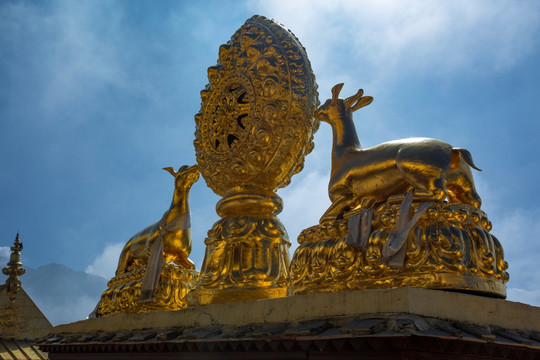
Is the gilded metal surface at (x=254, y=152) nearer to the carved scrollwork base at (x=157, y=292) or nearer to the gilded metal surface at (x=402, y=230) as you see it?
the carved scrollwork base at (x=157, y=292)

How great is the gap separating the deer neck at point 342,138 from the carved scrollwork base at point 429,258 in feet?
1.98

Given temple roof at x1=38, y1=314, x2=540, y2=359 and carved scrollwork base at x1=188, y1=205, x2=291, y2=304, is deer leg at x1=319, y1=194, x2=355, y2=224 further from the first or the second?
temple roof at x1=38, y1=314, x2=540, y2=359

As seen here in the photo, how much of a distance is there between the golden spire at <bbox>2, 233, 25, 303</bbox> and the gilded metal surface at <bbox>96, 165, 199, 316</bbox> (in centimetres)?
281

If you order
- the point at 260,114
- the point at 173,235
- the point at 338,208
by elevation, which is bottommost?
the point at 338,208

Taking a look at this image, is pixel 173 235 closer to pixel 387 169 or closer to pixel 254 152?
pixel 254 152

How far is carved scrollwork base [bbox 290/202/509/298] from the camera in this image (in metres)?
2.78

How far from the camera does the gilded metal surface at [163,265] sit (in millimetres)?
4531

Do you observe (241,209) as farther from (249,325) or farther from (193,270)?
(249,325)

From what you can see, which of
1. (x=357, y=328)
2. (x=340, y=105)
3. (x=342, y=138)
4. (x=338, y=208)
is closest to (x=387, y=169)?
(x=338, y=208)

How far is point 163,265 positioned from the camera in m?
4.65

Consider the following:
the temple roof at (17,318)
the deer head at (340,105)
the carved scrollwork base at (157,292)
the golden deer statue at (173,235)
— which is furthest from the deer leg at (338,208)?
the temple roof at (17,318)

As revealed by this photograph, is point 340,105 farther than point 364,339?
Yes

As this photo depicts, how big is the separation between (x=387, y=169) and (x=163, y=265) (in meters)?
2.19

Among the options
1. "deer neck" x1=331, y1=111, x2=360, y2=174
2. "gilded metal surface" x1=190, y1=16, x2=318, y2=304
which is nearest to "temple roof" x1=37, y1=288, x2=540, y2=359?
"gilded metal surface" x1=190, y1=16, x2=318, y2=304
